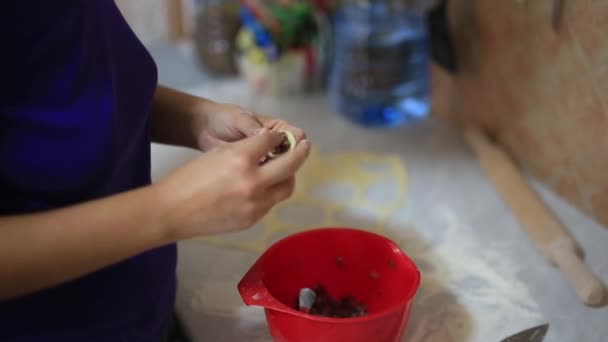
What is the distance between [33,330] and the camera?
0.47m

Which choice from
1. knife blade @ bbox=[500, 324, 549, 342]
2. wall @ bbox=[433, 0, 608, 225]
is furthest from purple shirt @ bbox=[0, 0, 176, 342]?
wall @ bbox=[433, 0, 608, 225]

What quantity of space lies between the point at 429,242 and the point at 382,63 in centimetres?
36

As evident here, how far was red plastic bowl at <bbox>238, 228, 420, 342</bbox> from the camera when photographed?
0.50 metres

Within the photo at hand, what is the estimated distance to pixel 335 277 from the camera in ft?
2.06

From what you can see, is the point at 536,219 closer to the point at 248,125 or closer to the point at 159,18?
the point at 248,125

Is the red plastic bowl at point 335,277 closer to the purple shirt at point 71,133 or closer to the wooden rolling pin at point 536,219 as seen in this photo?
the purple shirt at point 71,133

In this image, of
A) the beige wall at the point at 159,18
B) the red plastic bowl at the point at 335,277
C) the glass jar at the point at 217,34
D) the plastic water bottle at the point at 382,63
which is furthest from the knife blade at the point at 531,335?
the beige wall at the point at 159,18

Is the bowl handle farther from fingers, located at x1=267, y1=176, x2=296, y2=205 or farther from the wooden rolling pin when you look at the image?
the wooden rolling pin

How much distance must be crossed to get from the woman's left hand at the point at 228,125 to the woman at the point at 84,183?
0.28 feet

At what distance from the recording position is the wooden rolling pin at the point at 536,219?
645mm

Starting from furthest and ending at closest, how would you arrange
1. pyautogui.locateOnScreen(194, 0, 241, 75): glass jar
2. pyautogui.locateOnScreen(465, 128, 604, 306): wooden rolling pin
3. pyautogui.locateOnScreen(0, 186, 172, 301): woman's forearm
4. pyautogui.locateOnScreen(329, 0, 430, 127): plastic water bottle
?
pyautogui.locateOnScreen(194, 0, 241, 75): glass jar < pyautogui.locateOnScreen(329, 0, 430, 127): plastic water bottle < pyautogui.locateOnScreen(465, 128, 604, 306): wooden rolling pin < pyautogui.locateOnScreen(0, 186, 172, 301): woman's forearm

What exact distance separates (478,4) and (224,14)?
46 cm

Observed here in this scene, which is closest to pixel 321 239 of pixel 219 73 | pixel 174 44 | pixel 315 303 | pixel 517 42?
pixel 315 303

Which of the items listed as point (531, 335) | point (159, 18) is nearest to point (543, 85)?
point (531, 335)
